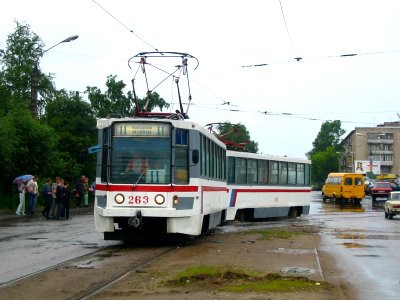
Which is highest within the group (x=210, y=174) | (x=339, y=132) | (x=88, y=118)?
(x=339, y=132)

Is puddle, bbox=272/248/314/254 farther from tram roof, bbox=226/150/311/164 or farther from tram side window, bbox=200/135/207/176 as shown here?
tram roof, bbox=226/150/311/164

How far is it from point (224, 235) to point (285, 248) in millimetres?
4431

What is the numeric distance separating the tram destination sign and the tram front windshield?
92mm

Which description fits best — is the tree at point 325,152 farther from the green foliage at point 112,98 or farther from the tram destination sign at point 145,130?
the tram destination sign at point 145,130

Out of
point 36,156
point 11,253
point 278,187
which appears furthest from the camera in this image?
point 36,156

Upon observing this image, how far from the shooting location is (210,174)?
17.8 metres

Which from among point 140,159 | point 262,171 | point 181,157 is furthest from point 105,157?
point 262,171

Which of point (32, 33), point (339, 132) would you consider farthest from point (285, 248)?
point (339, 132)

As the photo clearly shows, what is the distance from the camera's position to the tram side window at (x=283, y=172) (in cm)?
3019

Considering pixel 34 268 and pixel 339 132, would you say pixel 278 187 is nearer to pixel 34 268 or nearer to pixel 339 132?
pixel 34 268

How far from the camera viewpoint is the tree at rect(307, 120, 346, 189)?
465 feet

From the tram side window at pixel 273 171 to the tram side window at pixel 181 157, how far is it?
14.0 m

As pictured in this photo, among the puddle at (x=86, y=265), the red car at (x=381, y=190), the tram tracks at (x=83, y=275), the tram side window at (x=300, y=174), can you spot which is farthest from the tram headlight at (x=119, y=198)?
the red car at (x=381, y=190)

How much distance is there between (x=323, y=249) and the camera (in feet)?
51.5
